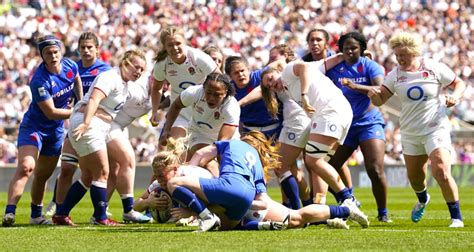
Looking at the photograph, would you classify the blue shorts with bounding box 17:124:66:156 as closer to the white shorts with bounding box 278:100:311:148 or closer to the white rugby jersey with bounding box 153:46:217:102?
the white rugby jersey with bounding box 153:46:217:102

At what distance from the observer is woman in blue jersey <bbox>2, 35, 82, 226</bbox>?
12656 mm

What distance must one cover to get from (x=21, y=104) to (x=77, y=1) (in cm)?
688

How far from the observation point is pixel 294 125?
44.3ft

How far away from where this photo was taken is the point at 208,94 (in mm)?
11914

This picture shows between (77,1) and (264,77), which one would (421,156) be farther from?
(77,1)

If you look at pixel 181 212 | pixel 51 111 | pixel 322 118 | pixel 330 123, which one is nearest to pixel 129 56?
pixel 51 111

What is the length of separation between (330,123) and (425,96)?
118cm

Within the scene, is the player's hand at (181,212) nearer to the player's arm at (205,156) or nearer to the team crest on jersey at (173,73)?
the player's arm at (205,156)

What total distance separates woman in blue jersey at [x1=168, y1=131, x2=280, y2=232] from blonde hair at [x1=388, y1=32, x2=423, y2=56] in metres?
2.27

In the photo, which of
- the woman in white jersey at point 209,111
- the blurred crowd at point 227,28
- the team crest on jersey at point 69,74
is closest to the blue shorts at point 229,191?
the woman in white jersey at point 209,111

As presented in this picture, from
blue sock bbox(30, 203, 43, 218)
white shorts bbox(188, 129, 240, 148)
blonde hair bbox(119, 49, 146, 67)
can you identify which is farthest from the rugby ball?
blonde hair bbox(119, 49, 146, 67)

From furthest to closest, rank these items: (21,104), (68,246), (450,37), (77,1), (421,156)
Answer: (450,37) < (77,1) < (21,104) < (421,156) < (68,246)

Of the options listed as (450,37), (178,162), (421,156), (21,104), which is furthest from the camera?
(450,37)

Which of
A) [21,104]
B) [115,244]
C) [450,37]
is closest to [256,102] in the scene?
[115,244]
